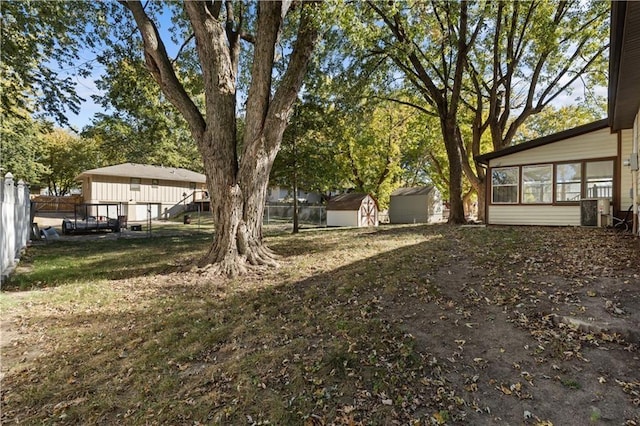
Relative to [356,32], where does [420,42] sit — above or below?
above

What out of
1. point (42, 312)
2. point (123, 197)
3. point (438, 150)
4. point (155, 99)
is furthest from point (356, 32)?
point (123, 197)

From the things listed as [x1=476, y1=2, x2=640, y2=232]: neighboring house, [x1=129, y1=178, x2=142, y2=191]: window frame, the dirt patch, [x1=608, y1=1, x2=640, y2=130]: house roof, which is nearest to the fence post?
the dirt patch

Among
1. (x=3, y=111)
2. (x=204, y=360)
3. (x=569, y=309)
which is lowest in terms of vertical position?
(x=204, y=360)

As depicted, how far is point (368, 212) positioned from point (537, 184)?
949cm

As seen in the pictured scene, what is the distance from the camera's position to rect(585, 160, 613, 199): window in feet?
34.7

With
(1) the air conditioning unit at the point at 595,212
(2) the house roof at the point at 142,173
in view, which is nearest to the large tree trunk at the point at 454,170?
(1) the air conditioning unit at the point at 595,212

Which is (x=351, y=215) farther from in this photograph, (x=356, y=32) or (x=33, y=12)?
(x=33, y=12)

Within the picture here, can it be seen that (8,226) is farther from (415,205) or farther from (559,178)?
(415,205)

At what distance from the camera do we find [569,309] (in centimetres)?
385

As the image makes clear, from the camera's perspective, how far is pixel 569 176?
37.2 ft

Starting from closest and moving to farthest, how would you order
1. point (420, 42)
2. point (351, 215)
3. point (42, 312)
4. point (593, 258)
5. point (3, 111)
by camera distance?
point (42, 312), point (593, 258), point (3, 111), point (420, 42), point (351, 215)

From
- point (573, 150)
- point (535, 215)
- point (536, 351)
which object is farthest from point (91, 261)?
point (573, 150)

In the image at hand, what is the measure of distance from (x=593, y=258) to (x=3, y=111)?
1420 cm

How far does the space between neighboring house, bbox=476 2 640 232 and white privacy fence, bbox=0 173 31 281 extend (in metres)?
12.9
